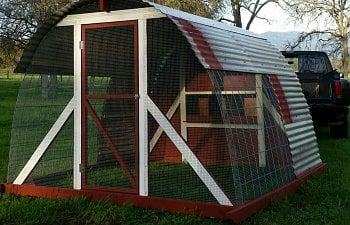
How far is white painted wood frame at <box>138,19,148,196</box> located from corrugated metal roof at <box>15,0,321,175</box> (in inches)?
16.4

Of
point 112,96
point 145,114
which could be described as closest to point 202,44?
point 145,114

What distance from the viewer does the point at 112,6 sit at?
649 cm

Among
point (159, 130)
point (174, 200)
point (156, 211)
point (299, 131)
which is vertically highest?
point (159, 130)

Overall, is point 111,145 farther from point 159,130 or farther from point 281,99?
point 281,99

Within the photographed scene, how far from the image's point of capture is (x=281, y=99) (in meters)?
7.66

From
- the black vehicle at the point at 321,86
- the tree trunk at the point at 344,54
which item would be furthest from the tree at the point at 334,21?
the black vehicle at the point at 321,86

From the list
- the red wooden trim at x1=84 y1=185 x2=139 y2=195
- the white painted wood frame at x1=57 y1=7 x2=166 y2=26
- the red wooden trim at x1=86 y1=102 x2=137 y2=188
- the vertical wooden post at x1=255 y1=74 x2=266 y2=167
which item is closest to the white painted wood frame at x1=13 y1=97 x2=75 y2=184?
the red wooden trim at x1=86 y1=102 x2=137 y2=188

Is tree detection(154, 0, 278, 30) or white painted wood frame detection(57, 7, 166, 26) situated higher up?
tree detection(154, 0, 278, 30)

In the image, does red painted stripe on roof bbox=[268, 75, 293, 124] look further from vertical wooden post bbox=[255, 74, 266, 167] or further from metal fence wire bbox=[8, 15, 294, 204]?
vertical wooden post bbox=[255, 74, 266, 167]

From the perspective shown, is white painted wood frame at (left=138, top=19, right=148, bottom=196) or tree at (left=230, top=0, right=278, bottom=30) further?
tree at (left=230, top=0, right=278, bottom=30)

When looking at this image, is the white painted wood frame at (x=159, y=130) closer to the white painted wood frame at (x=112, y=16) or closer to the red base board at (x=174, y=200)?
the red base board at (x=174, y=200)

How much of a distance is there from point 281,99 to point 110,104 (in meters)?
2.58

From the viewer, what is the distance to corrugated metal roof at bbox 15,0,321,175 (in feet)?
19.5

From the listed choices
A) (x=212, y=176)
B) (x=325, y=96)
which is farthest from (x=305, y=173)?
(x=325, y=96)
